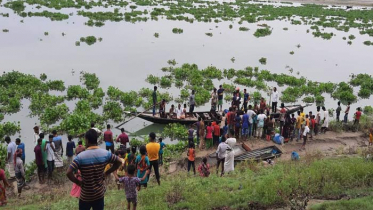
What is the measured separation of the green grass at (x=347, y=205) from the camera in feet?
28.5

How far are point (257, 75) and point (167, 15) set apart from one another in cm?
2812

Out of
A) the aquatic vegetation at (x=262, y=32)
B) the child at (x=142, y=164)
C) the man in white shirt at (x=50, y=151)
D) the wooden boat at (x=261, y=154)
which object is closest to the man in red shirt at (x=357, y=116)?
the wooden boat at (x=261, y=154)

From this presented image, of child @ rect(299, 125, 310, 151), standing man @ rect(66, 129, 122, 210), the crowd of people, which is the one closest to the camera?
standing man @ rect(66, 129, 122, 210)

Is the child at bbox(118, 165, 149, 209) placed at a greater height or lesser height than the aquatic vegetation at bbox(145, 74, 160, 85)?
greater

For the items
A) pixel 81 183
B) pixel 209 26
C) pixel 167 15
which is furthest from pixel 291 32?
pixel 81 183

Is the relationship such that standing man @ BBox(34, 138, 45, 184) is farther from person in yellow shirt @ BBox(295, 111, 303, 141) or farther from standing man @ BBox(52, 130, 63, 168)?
person in yellow shirt @ BBox(295, 111, 303, 141)

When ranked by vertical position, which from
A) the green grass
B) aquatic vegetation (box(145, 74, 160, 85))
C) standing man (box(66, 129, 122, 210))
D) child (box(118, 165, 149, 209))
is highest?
standing man (box(66, 129, 122, 210))

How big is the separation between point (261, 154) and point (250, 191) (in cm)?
598

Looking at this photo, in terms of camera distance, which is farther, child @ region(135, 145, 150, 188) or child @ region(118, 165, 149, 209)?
child @ region(135, 145, 150, 188)

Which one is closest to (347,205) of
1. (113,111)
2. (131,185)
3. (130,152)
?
(131,185)

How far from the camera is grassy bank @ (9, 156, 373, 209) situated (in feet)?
30.1

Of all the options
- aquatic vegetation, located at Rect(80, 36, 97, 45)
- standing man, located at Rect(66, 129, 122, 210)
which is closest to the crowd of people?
standing man, located at Rect(66, 129, 122, 210)

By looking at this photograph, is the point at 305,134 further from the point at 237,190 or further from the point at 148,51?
the point at 148,51

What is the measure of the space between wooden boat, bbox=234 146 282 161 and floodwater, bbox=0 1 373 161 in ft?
18.9
